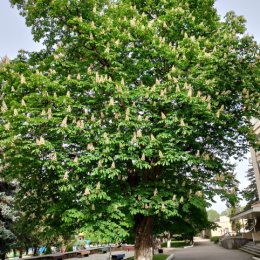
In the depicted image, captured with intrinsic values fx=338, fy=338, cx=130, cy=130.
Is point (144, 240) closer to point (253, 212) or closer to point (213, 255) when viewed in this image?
point (253, 212)

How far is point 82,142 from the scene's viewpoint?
15305 millimetres

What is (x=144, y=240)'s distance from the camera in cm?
1811

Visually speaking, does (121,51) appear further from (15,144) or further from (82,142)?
(15,144)

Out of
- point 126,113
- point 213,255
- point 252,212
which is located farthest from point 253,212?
point 126,113

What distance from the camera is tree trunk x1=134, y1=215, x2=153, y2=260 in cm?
1786

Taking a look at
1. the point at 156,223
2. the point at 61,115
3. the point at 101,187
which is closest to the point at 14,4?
the point at 61,115

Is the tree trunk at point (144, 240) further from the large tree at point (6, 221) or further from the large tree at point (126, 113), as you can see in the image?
the large tree at point (6, 221)

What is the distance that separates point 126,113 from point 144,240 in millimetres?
7787

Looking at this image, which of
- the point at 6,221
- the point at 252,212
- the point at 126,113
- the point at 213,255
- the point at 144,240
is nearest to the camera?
the point at 126,113

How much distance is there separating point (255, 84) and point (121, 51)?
703cm

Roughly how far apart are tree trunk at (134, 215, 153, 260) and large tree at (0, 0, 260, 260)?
A: 5 cm

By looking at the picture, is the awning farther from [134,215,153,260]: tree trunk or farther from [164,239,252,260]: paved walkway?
[134,215,153,260]: tree trunk

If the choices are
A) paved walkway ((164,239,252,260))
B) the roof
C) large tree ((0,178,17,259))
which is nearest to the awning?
the roof

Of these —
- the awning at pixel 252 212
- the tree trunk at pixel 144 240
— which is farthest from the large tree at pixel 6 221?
the awning at pixel 252 212
